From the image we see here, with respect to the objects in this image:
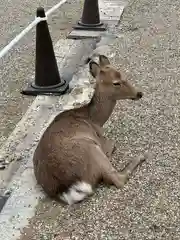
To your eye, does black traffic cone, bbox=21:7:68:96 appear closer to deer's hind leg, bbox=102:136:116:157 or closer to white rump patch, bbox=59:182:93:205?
deer's hind leg, bbox=102:136:116:157

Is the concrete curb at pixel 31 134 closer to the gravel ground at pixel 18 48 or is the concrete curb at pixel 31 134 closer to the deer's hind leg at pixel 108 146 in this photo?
the gravel ground at pixel 18 48

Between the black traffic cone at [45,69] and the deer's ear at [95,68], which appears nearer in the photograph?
the deer's ear at [95,68]

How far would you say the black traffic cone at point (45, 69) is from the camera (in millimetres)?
6227

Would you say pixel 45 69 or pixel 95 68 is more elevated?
pixel 95 68

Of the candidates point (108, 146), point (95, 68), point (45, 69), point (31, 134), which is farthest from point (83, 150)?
point (45, 69)

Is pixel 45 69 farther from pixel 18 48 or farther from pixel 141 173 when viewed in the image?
pixel 141 173

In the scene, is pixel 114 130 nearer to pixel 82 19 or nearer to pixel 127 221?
pixel 127 221

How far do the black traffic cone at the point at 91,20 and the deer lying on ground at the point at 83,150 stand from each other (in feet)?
12.2

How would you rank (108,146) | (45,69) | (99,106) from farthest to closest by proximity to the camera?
(45,69) → (99,106) → (108,146)

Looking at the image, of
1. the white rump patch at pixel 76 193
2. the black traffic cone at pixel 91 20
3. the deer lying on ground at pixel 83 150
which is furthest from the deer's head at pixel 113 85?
the black traffic cone at pixel 91 20

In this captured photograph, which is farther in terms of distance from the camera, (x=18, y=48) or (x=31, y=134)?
(x=18, y=48)

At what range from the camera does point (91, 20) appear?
859 cm

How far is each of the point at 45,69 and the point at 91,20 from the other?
2.56 meters

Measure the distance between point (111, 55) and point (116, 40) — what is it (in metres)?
0.76
